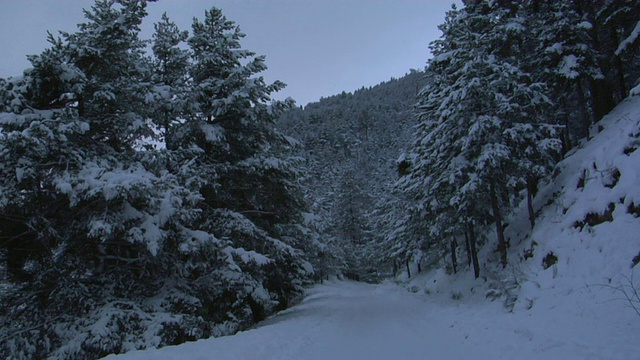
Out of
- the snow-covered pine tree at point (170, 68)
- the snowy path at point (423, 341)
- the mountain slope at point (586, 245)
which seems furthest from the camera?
the snow-covered pine tree at point (170, 68)

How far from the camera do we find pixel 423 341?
1007 cm

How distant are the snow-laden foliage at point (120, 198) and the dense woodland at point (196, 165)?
6 cm

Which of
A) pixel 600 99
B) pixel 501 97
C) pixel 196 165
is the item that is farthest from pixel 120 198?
pixel 600 99

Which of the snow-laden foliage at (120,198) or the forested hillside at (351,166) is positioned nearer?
the snow-laden foliage at (120,198)

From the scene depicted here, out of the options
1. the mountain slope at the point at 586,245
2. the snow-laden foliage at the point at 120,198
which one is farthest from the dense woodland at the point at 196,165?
the mountain slope at the point at 586,245

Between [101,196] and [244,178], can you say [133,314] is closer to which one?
[101,196]

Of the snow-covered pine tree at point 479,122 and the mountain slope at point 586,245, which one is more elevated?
the snow-covered pine tree at point 479,122

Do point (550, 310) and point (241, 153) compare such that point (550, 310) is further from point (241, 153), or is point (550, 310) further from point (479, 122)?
point (241, 153)

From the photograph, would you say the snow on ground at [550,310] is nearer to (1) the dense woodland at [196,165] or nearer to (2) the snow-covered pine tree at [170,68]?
(1) the dense woodland at [196,165]

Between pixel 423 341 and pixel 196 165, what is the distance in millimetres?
9788

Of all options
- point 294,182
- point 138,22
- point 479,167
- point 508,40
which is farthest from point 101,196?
point 508,40

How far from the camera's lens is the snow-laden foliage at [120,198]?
984 cm

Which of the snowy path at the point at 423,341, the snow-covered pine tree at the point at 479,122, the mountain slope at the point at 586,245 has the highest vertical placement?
the snow-covered pine tree at the point at 479,122

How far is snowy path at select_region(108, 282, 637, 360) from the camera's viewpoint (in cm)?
710
